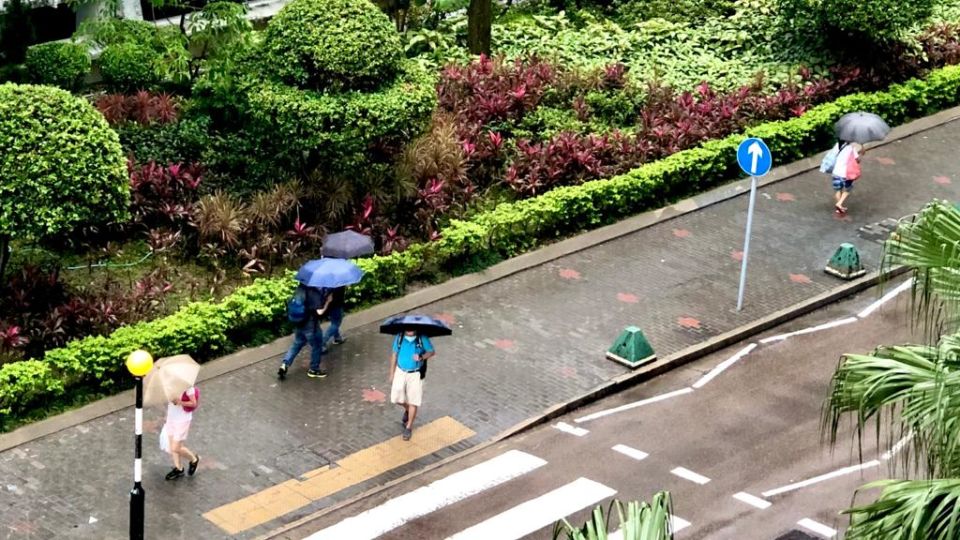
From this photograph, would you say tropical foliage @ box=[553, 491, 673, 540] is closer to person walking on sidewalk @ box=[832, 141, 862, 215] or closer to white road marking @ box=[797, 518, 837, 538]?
white road marking @ box=[797, 518, 837, 538]

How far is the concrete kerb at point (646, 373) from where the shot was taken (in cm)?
1534

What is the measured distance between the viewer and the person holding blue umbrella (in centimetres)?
1717

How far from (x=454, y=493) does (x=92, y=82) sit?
12.7 meters

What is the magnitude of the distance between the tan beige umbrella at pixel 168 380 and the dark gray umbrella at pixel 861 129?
1114 centimetres

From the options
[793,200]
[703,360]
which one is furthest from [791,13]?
[703,360]

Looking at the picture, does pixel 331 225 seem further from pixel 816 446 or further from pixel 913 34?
pixel 913 34

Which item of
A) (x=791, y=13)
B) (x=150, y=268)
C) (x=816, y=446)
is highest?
(x=791, y=13)

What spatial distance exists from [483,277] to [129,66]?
7350 mm

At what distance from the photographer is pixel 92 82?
82.4 ft

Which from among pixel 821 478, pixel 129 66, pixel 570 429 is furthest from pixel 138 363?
pixel 129 66

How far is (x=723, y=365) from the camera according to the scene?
18.4 meters

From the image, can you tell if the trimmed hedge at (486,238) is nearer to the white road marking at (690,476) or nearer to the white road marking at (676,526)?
the white road marking at (690,476)

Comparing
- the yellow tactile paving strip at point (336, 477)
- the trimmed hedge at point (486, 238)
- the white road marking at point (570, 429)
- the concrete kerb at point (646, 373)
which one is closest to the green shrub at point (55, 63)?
the trimmed hedge at point (486, 238)

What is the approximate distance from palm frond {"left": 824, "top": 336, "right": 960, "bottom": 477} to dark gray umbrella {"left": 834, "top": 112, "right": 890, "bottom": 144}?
1330 cm
